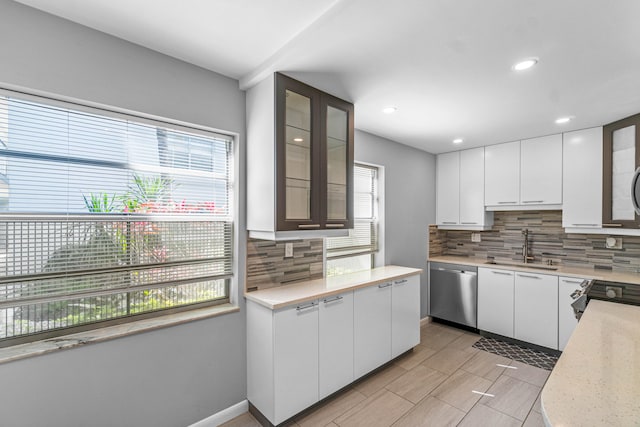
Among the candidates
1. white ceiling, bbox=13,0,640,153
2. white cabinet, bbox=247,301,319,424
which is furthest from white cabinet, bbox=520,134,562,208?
white cabinet, bbox=247,301,319,424

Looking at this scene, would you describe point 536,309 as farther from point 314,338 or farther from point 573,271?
point 314,338

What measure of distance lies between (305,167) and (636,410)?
192 cm

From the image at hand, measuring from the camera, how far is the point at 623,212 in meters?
2.83

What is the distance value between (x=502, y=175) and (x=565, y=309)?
165 centimetres

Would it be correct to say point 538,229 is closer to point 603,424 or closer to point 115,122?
point 603,424

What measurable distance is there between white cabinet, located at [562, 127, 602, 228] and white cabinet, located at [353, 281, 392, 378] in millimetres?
2230

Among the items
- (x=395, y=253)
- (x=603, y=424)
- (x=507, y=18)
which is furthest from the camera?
(x=395, y=253)

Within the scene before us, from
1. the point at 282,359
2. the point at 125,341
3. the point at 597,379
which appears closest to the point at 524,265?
the point at 597,379

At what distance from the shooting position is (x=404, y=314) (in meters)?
3.04

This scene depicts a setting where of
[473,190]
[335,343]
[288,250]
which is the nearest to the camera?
[335,343]

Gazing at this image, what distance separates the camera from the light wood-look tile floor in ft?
7.09

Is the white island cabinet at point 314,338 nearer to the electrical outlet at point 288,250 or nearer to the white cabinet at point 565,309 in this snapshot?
the electrical outlet at point 288,250

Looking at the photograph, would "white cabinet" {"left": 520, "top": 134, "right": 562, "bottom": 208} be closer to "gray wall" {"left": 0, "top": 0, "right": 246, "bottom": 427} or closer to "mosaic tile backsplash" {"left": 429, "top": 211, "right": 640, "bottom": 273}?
"mosaic tile backsplash" {"left": 429, "top": 211, "right": 640, "bottom": 273}

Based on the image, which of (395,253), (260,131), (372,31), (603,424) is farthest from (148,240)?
(395,253)
